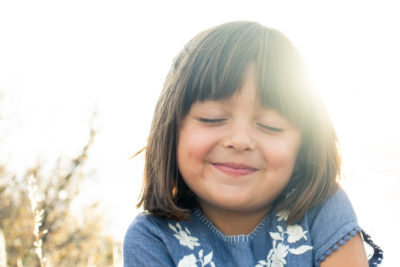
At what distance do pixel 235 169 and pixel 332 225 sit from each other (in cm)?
35

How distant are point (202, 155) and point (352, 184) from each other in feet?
8.51

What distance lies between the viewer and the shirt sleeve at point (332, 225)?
5.40 feet

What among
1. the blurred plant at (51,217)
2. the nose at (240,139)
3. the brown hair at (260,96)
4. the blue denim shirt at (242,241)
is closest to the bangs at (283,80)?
the brown hair at (260,96)

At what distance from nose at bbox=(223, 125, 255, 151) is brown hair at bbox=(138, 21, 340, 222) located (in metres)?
0.11

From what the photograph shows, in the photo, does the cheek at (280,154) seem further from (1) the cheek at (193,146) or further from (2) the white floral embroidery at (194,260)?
(2) the white floral embroidery at (194,260)

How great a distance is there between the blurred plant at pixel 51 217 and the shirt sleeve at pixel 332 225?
2.34 metres

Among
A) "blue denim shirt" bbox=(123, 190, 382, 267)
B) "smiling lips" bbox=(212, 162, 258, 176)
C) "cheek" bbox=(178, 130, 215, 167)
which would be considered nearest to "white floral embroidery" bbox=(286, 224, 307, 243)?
"blue denim shirt" bbox=(123, 190, 382, 267)

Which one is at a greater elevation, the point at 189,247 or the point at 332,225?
the point at 332,225

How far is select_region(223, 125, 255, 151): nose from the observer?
1602mm

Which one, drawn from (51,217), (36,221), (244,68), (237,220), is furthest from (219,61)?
(51,217)

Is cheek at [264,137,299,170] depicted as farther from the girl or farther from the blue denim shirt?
the blue denim shirt

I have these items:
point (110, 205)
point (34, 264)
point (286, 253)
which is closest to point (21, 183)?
point (34, 264)

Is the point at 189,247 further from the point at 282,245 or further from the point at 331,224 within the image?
the point at 331,224

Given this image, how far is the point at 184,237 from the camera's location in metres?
1.85
